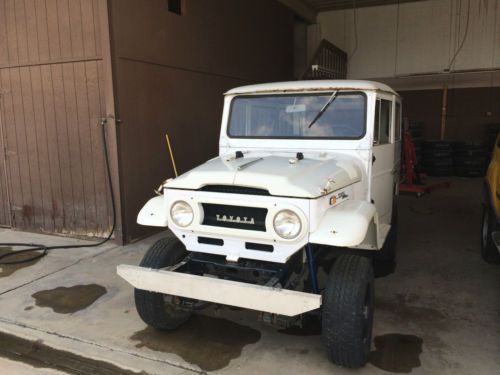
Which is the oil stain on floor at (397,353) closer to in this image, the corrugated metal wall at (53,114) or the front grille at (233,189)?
the front grille at (233,189)

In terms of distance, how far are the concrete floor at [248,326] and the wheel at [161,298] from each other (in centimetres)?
18

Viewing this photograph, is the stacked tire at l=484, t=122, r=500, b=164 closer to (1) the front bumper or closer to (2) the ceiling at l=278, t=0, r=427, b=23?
(2) the ceiling at l=278, t=0, r=427, b=23

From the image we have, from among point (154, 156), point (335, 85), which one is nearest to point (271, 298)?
point (335, 85)

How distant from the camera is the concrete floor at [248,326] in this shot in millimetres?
3051

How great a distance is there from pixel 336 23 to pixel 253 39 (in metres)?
5.03

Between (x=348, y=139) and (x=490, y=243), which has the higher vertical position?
(x=348, y=139)

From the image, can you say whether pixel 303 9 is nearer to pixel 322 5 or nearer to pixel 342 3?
pixel 322 5

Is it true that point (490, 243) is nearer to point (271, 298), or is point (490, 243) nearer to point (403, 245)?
point (403, 245)

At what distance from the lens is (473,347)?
10.5 feet

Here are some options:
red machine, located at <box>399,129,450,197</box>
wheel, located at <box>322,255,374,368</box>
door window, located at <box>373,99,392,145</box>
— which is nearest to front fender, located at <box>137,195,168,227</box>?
wheel, located at <box>322,255,374,368</box>

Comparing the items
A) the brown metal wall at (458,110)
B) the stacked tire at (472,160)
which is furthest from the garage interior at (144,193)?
the brown metal wall at (458,110)

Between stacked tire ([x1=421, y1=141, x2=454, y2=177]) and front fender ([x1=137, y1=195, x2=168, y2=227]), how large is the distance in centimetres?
1009

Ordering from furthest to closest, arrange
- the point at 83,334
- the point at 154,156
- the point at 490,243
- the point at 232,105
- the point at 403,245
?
the point at 154,156 < the point at 403,245 < the point at 490,243 < the point at 232,105 < the point at 83,334

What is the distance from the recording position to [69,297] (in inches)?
165
